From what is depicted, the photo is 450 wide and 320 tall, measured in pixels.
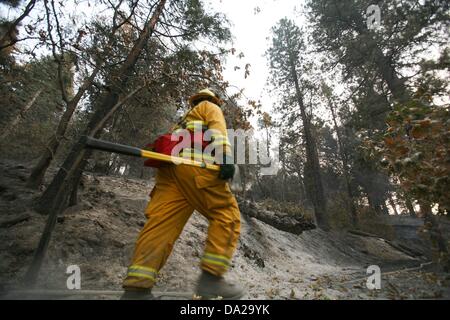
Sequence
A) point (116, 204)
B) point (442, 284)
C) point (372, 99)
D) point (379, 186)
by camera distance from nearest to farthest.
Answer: point (442, 284) < point (116, 204) < point (372, 99) < point (379, 186)

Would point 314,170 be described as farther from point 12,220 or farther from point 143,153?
point 143,153

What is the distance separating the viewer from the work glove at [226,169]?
8.97 feet

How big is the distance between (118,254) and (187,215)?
2.13 meters

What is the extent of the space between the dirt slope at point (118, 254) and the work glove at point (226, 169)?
1.50 m

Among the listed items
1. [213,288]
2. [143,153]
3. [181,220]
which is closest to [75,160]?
[143,153]

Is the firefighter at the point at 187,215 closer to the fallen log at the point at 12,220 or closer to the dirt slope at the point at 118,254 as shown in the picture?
the dirt slope at the point at 118,254

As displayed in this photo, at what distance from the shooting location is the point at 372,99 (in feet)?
36.2

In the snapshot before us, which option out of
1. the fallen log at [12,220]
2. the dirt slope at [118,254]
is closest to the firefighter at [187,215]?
the dirt slope at [118,254]

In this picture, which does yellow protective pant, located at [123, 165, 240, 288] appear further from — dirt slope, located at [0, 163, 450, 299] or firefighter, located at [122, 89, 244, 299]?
dirt slope, located at [0, 163, 450, 299]

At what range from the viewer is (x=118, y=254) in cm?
437

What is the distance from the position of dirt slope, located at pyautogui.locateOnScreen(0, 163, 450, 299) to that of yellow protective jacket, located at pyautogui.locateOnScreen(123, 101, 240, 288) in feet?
3.33
